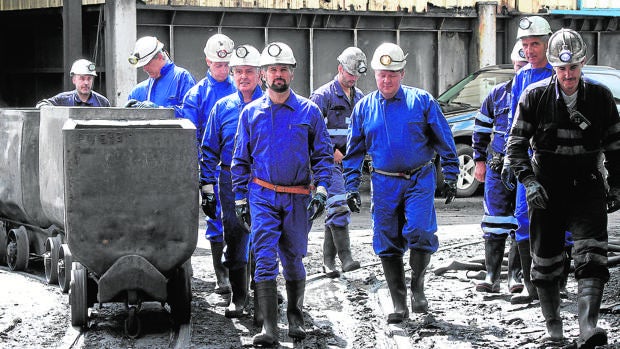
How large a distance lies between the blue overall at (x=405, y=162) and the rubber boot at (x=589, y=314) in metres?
1.75

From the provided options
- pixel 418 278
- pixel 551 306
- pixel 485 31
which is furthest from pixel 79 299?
pixel 485 31

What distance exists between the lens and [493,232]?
10.3 metres

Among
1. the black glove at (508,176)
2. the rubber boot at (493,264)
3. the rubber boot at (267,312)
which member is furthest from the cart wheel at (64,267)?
the black glove at (508,176)

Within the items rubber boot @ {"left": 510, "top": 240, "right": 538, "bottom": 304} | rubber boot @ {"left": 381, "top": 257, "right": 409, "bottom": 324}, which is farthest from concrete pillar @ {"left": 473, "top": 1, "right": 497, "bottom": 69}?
rubber boot @ {"left": 381, "top": 257, "right": 409, "bottom": 324}

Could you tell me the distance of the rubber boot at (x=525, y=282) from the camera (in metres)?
9.53

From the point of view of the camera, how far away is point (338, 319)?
930cm

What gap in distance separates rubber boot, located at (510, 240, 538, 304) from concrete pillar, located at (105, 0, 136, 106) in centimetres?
1145

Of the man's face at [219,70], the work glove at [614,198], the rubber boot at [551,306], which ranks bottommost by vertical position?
the rubber boot at [551,306]

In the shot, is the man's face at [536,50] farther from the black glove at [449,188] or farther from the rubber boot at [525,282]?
the rubber boot at [525,282]

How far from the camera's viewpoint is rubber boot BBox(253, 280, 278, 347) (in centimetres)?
820

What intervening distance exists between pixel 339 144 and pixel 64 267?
3.02m

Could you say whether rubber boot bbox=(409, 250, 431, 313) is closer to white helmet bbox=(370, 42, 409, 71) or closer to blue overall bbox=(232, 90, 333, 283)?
blue overall bbox=(232, 90, 333, 283)

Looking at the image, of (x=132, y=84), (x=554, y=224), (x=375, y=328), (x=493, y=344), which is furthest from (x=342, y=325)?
(x=132, y=84)

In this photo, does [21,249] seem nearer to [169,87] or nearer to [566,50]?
[169,87]
